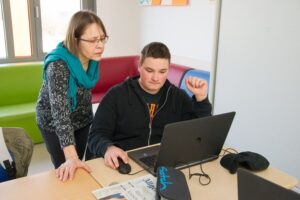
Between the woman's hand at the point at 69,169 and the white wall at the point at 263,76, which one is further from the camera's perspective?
the white wall at the point at 263,76

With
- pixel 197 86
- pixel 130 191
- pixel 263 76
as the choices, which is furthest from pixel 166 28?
pixel 130 191

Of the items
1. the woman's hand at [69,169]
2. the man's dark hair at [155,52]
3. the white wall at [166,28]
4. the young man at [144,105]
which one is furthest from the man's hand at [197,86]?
the white wall at [166,28]

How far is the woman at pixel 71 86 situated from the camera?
57.1 inches

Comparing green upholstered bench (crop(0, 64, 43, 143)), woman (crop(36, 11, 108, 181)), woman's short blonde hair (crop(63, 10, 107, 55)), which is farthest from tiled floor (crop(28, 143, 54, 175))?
woman's short blonde hair (crop(63, 10, 107, 55))

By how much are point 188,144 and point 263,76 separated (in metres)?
1.25

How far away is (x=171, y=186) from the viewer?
3.49 ft

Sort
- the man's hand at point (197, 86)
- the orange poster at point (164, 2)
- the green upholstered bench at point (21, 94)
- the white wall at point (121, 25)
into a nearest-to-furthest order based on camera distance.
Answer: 1. the man's hand at point (197, 86)
2. the green upholstered bench at point (21, 94)
3. the orange poster at point (164, 2)
4. the white wall at point (121, 25)

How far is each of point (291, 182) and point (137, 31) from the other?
3322 mm

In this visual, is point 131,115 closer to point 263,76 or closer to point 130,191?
point 130,191

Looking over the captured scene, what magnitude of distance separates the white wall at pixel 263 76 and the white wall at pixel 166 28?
57cm

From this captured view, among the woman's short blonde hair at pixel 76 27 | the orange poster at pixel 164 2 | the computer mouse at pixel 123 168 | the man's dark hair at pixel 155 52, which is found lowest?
the computer mouse at pixel 123 168

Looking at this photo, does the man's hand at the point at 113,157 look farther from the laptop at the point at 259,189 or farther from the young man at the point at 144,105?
the laptop at the point at 259,189

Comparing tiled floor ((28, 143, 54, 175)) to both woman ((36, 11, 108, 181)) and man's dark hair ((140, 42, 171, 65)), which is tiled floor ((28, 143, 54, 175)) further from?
man's dark hair ((140, 42, 171, 65))

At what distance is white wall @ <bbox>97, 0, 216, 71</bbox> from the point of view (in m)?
3.11
